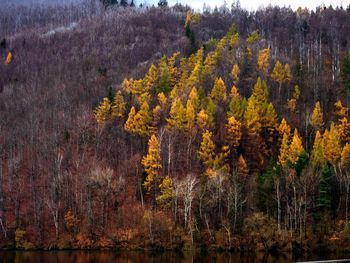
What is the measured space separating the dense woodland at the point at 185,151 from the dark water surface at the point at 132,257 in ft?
17.9

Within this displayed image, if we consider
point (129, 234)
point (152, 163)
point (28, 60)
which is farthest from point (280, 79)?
point (28, 60)

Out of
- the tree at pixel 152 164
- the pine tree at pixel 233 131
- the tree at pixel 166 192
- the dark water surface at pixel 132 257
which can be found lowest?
the dark water surface at pixel 132 257

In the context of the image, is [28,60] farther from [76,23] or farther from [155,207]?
[155,207]

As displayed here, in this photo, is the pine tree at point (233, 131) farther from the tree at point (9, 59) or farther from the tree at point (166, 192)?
the tree at point (9, 59)

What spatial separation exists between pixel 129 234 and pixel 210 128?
2800 centimetres

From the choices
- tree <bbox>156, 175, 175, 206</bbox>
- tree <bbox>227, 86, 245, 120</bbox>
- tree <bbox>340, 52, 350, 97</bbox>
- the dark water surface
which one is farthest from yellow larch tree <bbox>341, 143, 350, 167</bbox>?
tree <bbox>340, 52, 350, 97</bbox>

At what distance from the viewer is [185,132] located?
3433 inches

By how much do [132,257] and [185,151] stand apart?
1195 inches

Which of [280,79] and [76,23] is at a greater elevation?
[76,23]

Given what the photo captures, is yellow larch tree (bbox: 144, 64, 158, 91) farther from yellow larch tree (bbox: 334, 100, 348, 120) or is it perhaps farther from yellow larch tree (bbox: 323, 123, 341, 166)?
yellow larch tree (bbox: 323, 123, 341, 166)

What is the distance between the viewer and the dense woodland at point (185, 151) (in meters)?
66.7

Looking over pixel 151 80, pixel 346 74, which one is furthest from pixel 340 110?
pixel 151 80

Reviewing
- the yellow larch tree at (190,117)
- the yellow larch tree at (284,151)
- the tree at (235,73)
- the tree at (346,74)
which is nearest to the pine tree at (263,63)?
the tree at (235,73)

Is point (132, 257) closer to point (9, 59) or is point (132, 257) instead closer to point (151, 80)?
point (151, 80)
